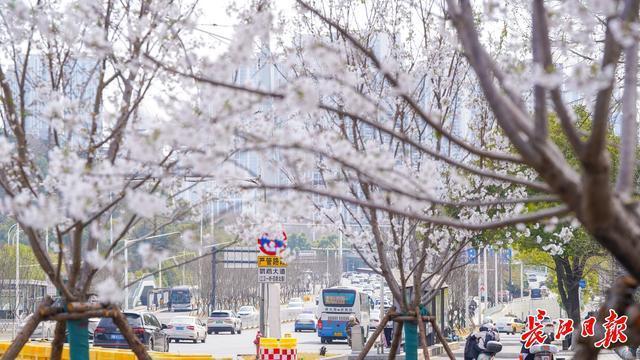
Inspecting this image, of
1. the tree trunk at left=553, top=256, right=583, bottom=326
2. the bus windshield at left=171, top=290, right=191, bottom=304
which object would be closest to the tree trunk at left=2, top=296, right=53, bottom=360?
the tree trunk at left=553, top=256, right=583, bottom=326

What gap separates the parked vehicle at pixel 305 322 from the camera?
5233 cm

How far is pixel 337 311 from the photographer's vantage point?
41344 millimetres

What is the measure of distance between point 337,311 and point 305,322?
1123 cm

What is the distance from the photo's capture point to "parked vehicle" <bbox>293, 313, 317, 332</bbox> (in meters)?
52.3

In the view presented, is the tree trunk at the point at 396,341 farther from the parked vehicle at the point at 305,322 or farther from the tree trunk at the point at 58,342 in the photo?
the parked vehicle at the point at 305,322

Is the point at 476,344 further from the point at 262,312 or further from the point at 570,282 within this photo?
the point at 570,282

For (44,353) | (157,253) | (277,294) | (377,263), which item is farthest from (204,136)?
(277,294)

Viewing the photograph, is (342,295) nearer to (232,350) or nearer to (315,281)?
(232,350)

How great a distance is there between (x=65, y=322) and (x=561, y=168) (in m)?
5.15

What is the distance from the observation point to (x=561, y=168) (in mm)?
4379

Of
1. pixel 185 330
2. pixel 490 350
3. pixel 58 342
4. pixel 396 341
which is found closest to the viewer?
pixel 58 342

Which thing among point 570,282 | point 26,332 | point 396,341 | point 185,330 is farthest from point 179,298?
point 26,332

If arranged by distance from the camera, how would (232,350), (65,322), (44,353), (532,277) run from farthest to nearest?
(532,277), (232,350), (44,353), (65,322)

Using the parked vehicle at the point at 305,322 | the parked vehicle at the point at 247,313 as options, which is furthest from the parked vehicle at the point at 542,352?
the parked vehicle at the point at 247,313
